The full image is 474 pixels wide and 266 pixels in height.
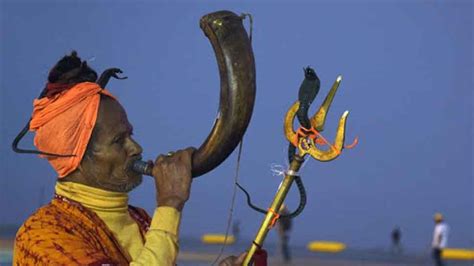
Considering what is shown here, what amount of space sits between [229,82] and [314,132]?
276 mm

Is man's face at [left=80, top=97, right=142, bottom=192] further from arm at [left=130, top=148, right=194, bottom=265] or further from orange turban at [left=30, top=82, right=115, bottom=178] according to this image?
arm at [left=130, top=148, right=194, bottom=265]

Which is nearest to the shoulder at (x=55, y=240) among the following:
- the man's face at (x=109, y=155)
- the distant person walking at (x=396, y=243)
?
the man's face at (x=109, y=155)

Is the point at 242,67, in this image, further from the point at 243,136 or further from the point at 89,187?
the point at 89,187

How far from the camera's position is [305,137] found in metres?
2.97

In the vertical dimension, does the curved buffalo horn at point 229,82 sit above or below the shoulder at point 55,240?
above

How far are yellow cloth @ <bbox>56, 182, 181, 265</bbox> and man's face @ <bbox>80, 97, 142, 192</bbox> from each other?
0.16ft

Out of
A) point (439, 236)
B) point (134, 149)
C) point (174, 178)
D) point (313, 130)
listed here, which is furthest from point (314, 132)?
point (439, 236)

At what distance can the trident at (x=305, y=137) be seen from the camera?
2.93m

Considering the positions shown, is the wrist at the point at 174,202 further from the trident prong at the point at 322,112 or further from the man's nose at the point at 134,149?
the trident prong at the point at 322,112

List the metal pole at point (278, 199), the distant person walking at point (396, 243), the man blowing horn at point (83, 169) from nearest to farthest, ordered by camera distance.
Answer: the metal pole at point (278, 199), the man blowing horn at point (83, 169), the distant person walking at point (396, 243)

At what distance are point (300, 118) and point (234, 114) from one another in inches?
7.6

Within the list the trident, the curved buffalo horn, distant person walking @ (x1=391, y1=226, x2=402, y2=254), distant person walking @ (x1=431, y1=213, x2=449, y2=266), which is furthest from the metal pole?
distant person walking @ (x1=391, y1=226, x2=402, y2=254)

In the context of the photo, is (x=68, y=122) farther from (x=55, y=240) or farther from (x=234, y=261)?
(x=234, y=261)

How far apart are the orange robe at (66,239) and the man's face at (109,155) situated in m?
0.11
